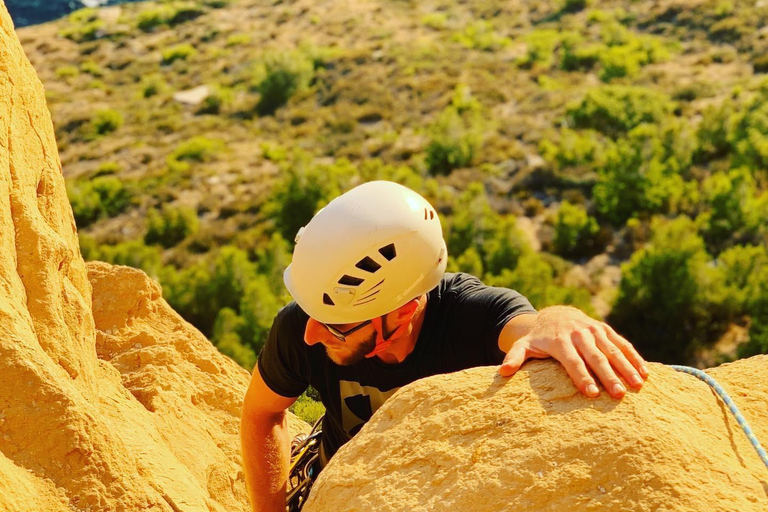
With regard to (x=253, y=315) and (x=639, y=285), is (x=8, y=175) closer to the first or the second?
(x=253, y=315)

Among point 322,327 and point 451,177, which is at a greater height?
point 322,327

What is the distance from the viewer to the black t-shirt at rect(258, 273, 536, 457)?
10.8 feet

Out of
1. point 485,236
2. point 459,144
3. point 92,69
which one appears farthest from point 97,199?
point 92,69

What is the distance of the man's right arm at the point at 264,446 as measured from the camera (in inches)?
140

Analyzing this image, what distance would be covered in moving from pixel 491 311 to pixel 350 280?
1.97ft

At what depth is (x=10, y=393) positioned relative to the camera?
2.75m

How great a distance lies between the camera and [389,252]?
9.97 feet

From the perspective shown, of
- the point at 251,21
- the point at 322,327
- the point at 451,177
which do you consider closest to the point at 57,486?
the point at 322,327

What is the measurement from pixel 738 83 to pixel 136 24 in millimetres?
42681

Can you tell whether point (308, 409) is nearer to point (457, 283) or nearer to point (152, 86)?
point (457, 283)

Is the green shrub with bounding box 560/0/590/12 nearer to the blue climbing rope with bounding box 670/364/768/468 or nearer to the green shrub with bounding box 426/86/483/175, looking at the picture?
the green shrub with bounding box 426/86/483/175

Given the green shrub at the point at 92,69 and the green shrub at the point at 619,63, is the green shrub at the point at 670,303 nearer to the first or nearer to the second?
the green shrub at the point at 619,63

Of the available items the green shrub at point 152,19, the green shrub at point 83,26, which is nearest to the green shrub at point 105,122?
the green shrub at point 83,26

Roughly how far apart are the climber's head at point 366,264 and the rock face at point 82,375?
3.10 ft
